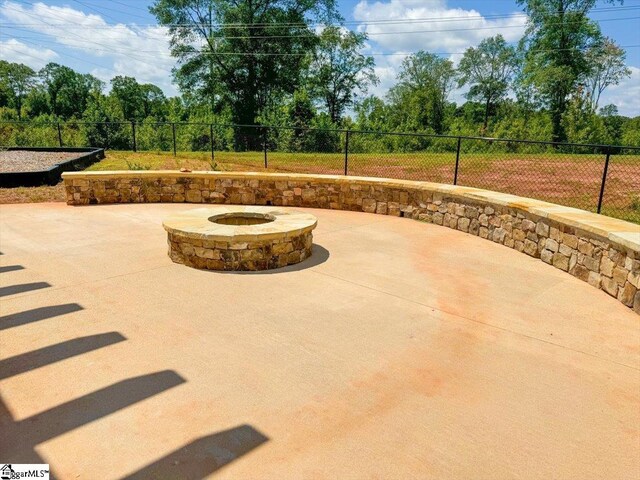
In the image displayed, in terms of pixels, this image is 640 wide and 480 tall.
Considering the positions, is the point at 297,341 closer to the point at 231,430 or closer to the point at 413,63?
the point at 231,430

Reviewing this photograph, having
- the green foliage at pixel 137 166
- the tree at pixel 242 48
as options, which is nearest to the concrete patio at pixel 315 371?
the green foliage at pixel 137 166

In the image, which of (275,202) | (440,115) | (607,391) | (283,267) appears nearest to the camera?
(607,391)

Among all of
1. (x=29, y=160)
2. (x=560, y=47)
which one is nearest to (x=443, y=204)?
(x=29, y=160)

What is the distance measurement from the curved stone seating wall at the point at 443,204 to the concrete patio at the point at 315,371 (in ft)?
0.97

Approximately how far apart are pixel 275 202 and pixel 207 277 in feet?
14.0

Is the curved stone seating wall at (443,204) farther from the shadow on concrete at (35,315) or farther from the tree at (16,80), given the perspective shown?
the tree at (16,80)

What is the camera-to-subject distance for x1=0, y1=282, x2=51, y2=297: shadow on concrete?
162 inches

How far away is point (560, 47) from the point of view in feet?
105

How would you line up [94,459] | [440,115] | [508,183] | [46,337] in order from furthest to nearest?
[440,115] → [508,183] → [46,337] → [94,459]

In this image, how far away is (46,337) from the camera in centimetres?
329

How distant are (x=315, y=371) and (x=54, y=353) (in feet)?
6.09

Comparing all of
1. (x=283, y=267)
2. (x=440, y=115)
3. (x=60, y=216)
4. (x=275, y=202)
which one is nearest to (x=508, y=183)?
(x=275, y=202)

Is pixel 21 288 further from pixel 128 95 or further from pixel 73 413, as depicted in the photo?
pixel 128 95

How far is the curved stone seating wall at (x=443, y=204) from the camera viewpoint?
14.7 feet
